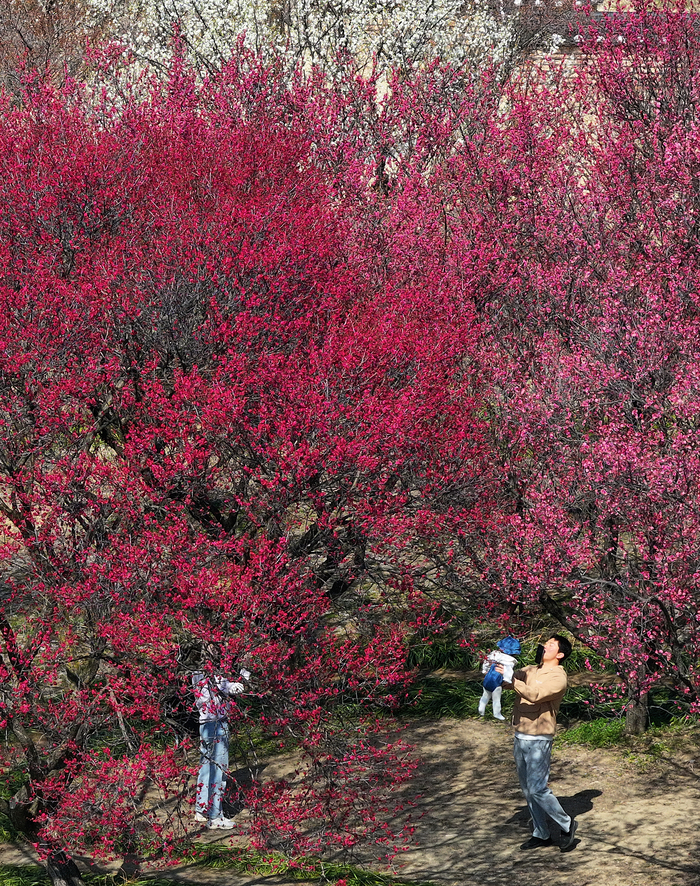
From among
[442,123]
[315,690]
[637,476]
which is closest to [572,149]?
[442,123]

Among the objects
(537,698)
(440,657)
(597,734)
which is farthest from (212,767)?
(440,657)

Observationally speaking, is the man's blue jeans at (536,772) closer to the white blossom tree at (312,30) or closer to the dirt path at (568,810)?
the dirt path at (568,810)

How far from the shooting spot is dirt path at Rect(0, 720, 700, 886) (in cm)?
839

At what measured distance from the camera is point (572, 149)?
52.7 ft

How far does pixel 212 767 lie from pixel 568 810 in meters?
3.36

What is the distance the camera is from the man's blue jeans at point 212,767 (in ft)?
30.0

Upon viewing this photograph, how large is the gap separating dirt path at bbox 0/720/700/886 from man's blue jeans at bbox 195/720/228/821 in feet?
1.83

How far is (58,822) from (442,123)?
539 inches

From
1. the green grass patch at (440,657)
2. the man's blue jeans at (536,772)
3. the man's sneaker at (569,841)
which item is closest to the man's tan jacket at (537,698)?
the man's blue jeans at (536,772)

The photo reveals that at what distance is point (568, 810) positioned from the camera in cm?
957

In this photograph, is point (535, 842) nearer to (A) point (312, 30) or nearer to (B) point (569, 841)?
(B) point (569, 841)

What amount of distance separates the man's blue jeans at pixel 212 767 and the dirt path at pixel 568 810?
557 millimetres

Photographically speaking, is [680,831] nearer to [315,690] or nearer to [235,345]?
[315,690]

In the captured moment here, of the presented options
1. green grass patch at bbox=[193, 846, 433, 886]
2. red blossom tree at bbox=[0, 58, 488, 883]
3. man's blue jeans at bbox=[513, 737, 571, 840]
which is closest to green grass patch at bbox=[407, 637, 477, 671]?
red blossom tree at bbox=[0, 58, 488, 883]
